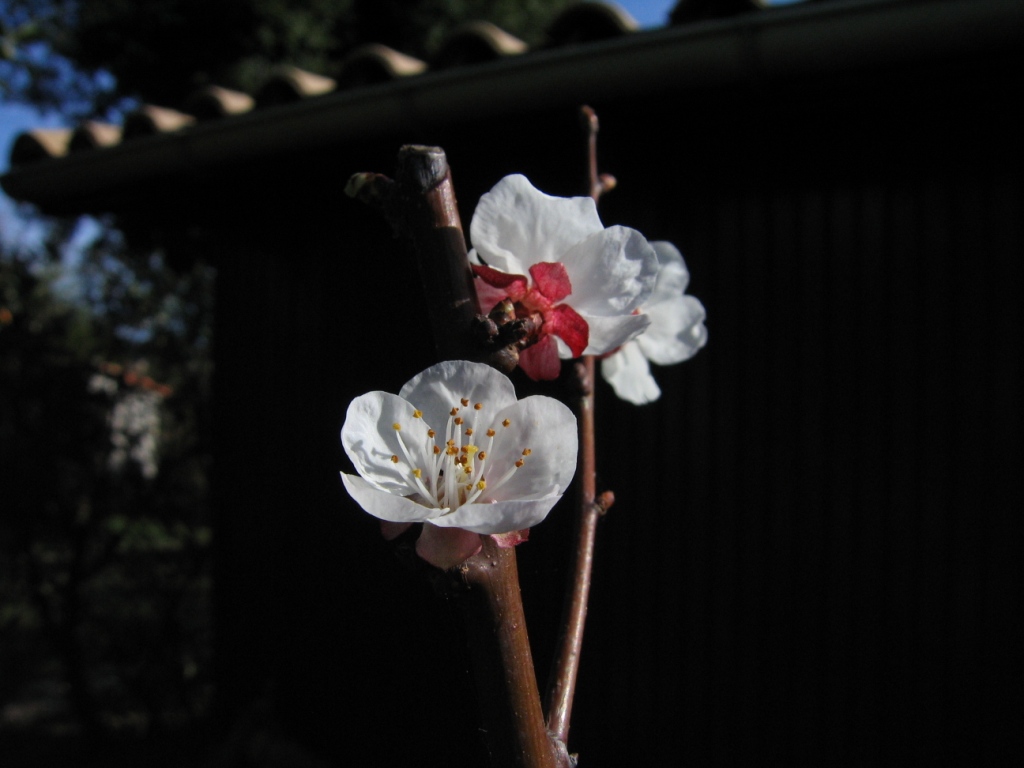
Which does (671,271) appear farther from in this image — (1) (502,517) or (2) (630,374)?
(1) (502,517)

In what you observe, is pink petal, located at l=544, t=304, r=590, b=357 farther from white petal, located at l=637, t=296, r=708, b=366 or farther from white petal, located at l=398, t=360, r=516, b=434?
white petal, located at l=637, t=296, r=708, b=366

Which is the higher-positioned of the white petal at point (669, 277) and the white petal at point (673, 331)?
the white petal at point (669, 277)

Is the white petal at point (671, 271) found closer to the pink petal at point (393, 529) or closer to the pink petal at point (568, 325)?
the pink petal at point (568, 325)

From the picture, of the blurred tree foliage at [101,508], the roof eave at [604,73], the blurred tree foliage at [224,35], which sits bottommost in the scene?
the blurred tree foliage at [101,508]

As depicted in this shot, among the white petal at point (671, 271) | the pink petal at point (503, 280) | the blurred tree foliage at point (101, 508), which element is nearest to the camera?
the pink petal at point (503, 280)

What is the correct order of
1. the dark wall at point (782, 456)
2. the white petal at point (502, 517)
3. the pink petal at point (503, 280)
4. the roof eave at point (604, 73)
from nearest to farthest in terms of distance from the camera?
the white petal at point (502, 517) < the pink petal at point (503, 280) < the roof eave at point (604, 73) < the dark wall at point (782, 456)

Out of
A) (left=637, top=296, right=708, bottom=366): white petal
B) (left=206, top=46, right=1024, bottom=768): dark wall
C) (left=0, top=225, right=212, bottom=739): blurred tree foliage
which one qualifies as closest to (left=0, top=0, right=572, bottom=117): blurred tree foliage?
(left=0, top=225, right=212, bottom=739): blurred tree foliage

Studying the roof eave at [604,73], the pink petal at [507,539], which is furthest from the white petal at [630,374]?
the roof eave at [604,73]

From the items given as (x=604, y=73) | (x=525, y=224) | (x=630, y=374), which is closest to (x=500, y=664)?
(x=525, y=224)
